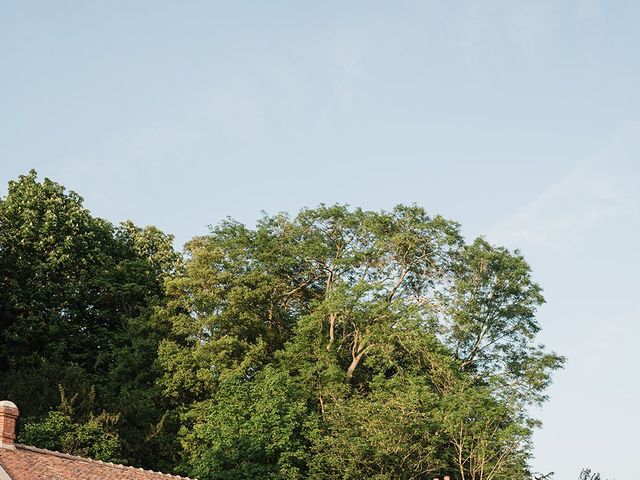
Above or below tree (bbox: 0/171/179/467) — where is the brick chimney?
below

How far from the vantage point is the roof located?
77.1 feet

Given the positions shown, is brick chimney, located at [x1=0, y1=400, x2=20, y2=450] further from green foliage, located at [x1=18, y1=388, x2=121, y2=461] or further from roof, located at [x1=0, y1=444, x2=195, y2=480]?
green foliage, located at [x1=18, y1=388, x2=121, y2=461]

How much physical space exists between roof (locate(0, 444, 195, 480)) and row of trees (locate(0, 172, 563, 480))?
44.8ft

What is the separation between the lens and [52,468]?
24.8 meters

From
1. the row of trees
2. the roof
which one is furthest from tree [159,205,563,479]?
the roof

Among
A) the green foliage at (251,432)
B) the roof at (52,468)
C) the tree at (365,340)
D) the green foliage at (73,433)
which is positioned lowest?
the roof at (52,468)

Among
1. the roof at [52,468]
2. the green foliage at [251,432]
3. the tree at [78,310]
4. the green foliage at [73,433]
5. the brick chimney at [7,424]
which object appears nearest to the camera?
the roof at [52,468]

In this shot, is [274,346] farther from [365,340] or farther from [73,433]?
[73,433]

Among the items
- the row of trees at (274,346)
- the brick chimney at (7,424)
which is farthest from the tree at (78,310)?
the brick chimney at (7,424)

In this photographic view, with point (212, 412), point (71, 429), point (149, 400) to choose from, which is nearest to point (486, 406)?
point (212, 412)

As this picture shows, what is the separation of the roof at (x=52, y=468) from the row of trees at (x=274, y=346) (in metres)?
13.7

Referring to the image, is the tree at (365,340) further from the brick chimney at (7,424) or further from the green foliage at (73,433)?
the brick chimney at (7,424)

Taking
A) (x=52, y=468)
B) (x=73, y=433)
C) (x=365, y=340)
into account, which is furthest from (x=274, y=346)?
(x=52, y=468)

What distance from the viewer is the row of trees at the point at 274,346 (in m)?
44.2
